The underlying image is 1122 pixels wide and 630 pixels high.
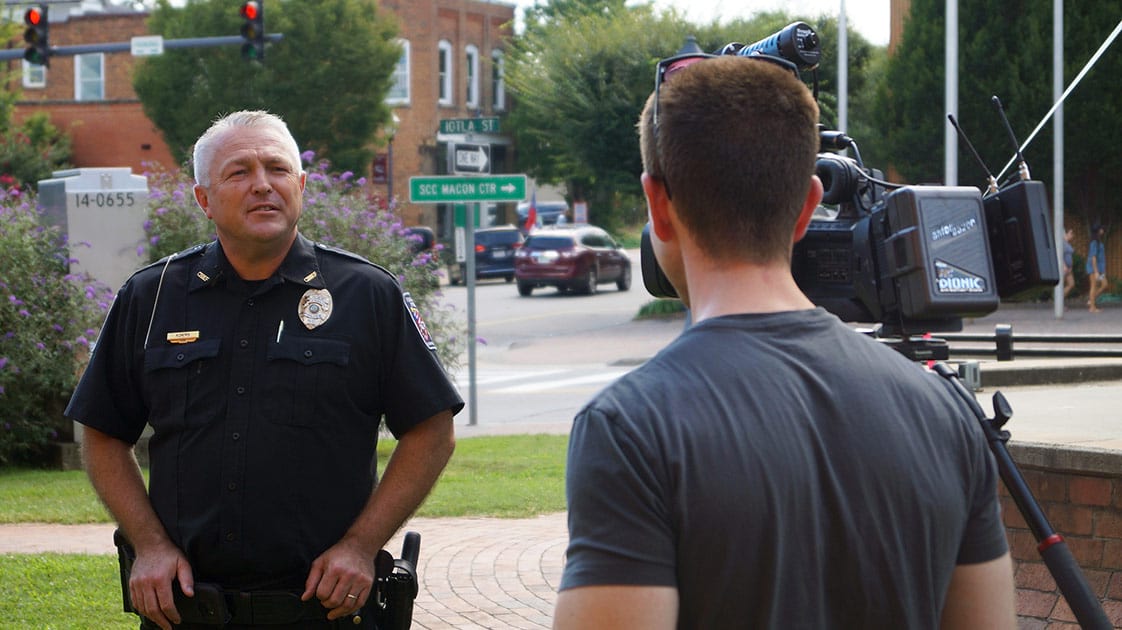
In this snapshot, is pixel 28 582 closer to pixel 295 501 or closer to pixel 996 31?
pixel 295 501

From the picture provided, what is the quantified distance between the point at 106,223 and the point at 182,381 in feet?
29.9

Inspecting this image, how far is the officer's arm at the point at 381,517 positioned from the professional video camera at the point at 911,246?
3.35 feet

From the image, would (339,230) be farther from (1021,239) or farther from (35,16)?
(35,16)

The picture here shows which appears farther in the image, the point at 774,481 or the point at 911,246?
the point at 911,246

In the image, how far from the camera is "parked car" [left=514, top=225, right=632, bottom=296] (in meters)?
36.4

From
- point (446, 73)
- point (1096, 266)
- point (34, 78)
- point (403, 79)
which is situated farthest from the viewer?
point (446, 73)

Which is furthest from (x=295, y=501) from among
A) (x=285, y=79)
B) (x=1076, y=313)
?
(x=285, y=79)

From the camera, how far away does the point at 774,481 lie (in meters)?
1.79

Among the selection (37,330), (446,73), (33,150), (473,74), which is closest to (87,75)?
(33,150)

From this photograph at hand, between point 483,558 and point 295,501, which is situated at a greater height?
point 295,501

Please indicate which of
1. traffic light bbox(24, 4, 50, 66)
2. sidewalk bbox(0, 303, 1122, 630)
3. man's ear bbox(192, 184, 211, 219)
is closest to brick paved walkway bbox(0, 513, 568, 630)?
sidewalk bbox(0, 303, 1122, 630)

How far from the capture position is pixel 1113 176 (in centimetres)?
2811

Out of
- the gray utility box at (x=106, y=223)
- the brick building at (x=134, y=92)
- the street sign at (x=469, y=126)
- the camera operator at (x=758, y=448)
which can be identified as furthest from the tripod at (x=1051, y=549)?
the brick building at (x=134, y=92)

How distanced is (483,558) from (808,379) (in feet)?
19.5
